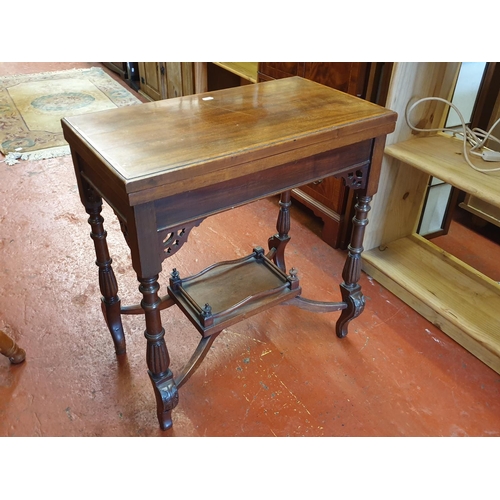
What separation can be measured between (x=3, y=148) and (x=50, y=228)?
4.20 ft

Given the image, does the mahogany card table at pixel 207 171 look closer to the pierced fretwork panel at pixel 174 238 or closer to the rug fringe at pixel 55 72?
the pierced fretwork panel at pixel 174 238

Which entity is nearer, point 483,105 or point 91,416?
point 91,416

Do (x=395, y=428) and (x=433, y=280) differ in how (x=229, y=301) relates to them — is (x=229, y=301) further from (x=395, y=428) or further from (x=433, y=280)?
(x=433, y=280)

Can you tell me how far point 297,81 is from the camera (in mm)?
1578

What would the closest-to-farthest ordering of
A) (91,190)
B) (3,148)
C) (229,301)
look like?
1. (91,190)
2. (229,301)
3. (3,148)

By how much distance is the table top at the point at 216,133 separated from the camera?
1.04 meters

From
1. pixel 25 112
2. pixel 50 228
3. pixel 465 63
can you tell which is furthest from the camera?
pixel 25 112

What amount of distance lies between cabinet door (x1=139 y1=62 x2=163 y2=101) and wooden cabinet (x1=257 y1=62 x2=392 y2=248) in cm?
174

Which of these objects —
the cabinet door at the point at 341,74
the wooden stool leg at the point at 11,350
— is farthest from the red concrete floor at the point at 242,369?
the cabinet door at the point at 341,74

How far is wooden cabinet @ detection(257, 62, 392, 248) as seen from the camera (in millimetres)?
1872

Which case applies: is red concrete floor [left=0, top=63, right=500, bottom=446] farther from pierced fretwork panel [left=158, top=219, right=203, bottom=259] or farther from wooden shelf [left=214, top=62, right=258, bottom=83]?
wooden shelf [left=214, top=62, right=258, bottom=83]

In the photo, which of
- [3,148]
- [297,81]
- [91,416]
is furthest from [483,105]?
[3,148]

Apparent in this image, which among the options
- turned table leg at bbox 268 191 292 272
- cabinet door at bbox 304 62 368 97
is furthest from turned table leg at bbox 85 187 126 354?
cabinet door at bbox 304 62 368 97

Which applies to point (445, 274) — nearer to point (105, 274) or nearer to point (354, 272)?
point (354, 272)
